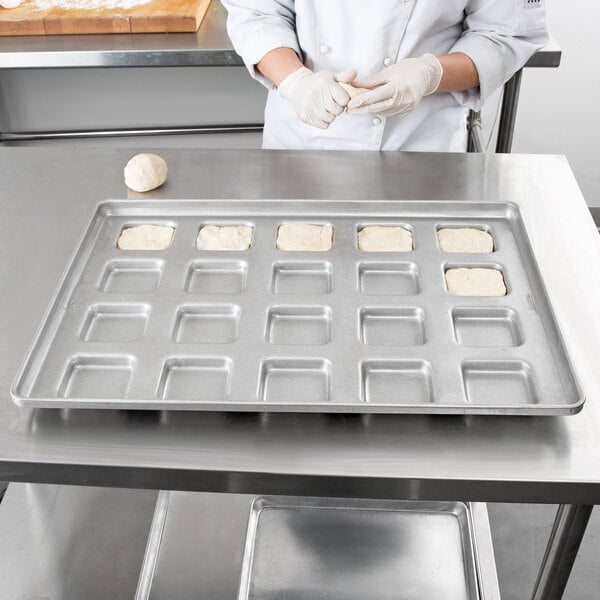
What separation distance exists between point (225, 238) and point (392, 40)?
74cm

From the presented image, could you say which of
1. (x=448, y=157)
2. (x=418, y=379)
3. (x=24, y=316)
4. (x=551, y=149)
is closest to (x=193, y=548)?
(x=24, y=316)

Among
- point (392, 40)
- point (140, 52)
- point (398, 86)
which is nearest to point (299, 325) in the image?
point (398, 86)

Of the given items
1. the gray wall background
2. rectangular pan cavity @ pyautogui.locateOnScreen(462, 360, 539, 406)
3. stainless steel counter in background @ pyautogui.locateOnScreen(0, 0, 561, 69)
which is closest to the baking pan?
rectangular pan cavity @ pyautogui.locateOnScreen(462, 360, 539, 406)

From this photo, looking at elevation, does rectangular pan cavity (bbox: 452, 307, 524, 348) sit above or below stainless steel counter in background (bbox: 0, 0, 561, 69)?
below

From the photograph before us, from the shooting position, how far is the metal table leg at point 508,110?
7.76 feet

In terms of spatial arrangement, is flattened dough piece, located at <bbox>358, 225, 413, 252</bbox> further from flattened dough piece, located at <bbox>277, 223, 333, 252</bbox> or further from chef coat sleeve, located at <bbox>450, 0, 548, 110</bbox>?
chef coat sleeve, located at <bbox>450, 0, 548, 110</bbox>

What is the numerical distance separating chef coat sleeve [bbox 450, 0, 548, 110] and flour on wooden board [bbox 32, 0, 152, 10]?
4.16ft

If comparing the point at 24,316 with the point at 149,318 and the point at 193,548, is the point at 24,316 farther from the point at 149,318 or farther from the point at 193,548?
the point at 193,548

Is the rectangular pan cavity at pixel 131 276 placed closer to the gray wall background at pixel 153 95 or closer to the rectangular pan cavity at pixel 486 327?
the rectangular pan cavity at pixel 486 327

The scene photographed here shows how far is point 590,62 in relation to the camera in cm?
320

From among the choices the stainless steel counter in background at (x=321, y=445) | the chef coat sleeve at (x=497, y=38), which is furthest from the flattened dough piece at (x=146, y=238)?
the chef coat sleeve at (x=497, y=38)

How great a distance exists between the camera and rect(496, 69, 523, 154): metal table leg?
2.37m

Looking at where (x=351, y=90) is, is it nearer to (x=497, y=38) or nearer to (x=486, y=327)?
(x=497, y=38)

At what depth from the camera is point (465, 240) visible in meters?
1.25
